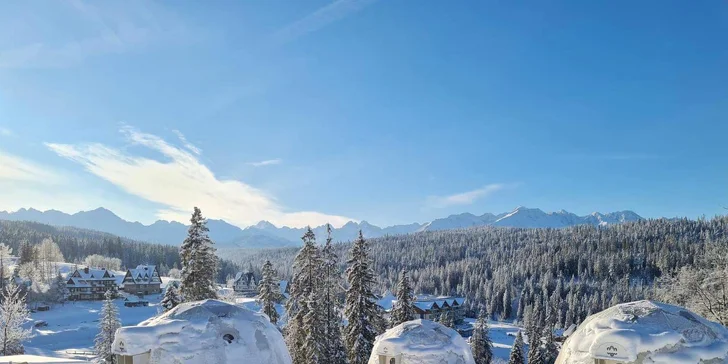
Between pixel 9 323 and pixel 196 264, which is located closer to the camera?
pixel 196 264

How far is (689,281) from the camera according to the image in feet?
88.6

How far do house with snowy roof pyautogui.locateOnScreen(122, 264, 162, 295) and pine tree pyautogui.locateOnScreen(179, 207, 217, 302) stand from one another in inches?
3255

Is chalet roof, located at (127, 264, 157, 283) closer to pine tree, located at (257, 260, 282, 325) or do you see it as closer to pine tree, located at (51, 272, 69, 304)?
pine tree, located at (51, 272, 69, 304)

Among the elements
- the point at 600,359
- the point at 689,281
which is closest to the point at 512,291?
the point at 689,281

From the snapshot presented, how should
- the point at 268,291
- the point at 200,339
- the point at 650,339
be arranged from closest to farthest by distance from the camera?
the point at 650,339, the point at 200,339, the point at 268,291

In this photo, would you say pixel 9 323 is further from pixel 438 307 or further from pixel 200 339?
pixel 438 307

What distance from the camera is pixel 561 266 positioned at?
14375 cm

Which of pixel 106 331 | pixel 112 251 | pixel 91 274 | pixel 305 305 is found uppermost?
pixel 112 251

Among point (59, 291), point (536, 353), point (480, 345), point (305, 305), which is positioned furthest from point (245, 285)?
point (305, 305)

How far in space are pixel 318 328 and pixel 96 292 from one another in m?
Answer: 88.9

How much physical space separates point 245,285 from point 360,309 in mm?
92319

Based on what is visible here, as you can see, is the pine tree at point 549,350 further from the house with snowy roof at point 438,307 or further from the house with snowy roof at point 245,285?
the house with snowy roof at point 245,285

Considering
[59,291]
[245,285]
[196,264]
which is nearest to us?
[196,264]

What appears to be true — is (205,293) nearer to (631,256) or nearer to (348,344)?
(348,344)
